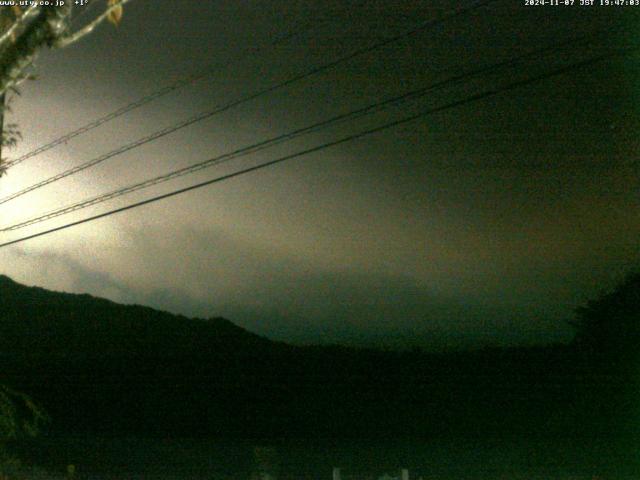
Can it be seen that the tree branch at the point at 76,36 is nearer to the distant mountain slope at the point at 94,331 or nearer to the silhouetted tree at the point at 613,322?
the silhouetted tree at the point at 613,322

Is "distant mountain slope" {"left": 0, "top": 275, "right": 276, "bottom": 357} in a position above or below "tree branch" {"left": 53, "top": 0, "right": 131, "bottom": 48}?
above

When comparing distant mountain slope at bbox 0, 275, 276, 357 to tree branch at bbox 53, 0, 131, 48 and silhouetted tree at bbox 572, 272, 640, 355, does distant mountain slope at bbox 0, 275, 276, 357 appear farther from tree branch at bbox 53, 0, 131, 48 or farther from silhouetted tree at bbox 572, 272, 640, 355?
tree branch at bbox 53, 0, 131, 48

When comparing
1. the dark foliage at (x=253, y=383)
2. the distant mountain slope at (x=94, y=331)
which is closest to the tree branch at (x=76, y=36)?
the dark foliage at (x=253, y=383)

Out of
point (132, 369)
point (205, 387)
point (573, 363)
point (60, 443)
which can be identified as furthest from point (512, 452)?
point (132, 369)

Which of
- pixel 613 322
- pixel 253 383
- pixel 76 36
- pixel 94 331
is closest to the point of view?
pixel 76 36

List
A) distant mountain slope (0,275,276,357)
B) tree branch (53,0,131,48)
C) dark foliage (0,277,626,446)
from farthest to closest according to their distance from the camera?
1. distant mountain slope (0,275,276,357)
2. dark foliage (0,277,626,446)
3. tree branch (53,0,131,48)

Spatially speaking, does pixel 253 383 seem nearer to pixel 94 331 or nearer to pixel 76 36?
pixel 94 331

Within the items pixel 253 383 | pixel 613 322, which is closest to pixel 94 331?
pixel 253 383

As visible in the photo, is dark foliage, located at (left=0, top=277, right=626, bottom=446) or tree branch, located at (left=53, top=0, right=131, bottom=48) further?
dark foliage, located at (left=0, top=277, right=626, bottom=446)

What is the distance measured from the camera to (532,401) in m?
17.8

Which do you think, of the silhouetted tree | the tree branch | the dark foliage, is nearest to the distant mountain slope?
the dark foliage

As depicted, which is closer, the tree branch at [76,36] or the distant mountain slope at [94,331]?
the tree branch at [76,36]

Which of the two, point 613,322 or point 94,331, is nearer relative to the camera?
point 613,322

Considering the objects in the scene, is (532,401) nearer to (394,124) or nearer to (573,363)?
(573,363)
